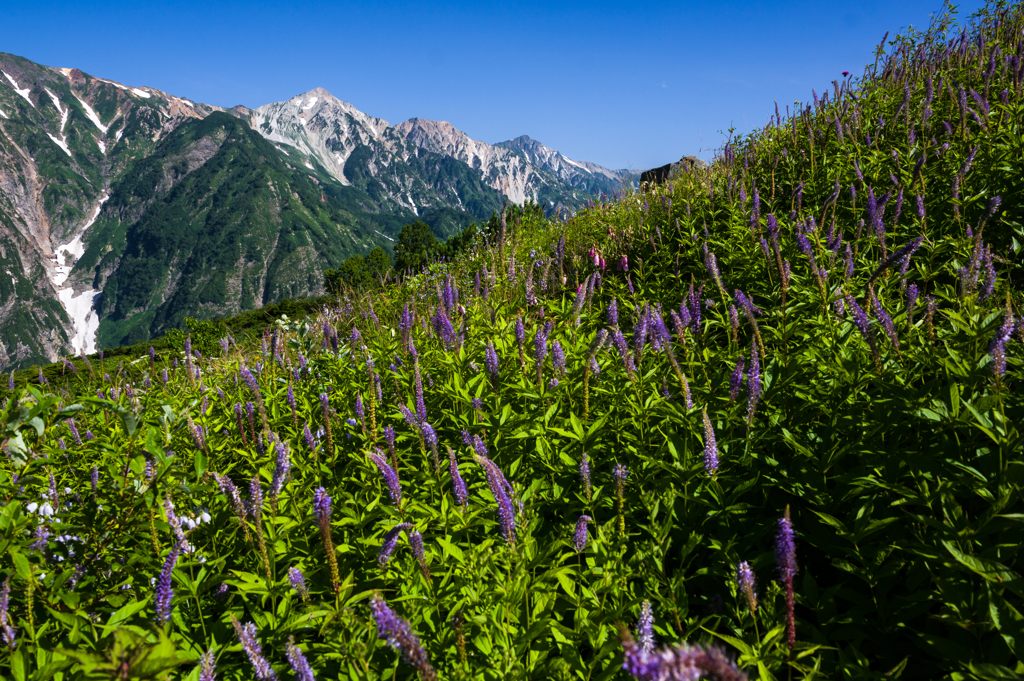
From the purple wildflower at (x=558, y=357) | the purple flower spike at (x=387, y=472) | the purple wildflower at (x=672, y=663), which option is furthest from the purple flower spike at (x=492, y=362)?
the purple wildflower at (x=672, y=663)

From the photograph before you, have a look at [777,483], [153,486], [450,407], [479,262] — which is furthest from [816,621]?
[479,262]

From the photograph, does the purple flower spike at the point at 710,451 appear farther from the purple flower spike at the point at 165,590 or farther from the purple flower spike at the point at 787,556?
the purple flower spike at the point at 165,590

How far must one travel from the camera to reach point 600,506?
2.95 meters

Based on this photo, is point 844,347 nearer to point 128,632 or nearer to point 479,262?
point 128,632

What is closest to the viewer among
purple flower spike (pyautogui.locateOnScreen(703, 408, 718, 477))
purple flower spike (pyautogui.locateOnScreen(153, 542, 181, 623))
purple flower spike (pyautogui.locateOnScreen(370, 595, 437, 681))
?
purple flower spike (pyautogui.locateOnScreen(370, 595, 437, 681))

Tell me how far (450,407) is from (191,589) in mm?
2205

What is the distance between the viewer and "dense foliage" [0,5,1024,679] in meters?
1.95

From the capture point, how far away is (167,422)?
3.71 m

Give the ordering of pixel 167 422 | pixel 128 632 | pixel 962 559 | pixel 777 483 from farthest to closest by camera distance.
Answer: pixel 167 422 < pixel 777 483 < pixel 962 559 < pixel 128 632

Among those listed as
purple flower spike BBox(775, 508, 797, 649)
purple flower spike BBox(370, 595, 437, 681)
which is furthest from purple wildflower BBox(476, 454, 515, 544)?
purple flower spike BBox(775, 508, 797, 649)

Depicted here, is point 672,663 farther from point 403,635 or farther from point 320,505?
point 320,505

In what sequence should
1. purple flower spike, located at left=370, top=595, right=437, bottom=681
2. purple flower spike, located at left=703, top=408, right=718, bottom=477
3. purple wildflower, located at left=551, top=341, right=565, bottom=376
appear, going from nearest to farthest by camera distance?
purple flower spike, located at left=370, top=595, right=437, bottom=681 → purple flower spike, located at left=703, top=408, right=718, bottom=477 → purple wildflower, located at left=551, top=341, right=565, bottom=376

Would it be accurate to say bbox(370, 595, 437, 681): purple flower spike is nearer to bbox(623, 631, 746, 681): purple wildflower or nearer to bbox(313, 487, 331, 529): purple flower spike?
bbox(313, 487, 331, 529): purple flower spike

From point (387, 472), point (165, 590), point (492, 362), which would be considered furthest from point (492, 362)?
point (165, 590)
